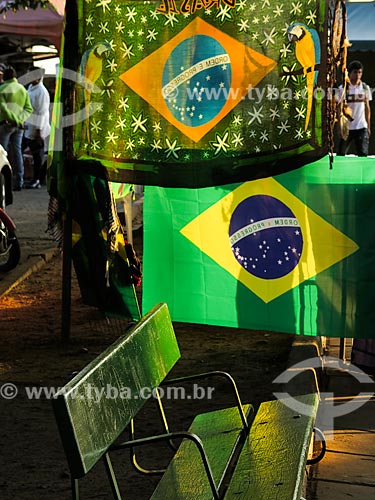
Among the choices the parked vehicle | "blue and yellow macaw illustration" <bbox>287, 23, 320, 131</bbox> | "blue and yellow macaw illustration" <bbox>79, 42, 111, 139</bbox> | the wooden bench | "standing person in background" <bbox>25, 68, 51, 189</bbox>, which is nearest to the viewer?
the wooden bench

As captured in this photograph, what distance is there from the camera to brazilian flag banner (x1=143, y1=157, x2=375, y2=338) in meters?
6.87

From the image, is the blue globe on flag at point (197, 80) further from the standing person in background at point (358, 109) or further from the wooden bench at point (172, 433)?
the standing person in background at point (358, 109)

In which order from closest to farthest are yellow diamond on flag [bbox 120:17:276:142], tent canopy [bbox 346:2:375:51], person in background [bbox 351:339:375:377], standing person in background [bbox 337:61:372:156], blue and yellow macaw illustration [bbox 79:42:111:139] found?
yellow diamond on flag [bbox 120:17:276:142]
person in background [bbox 351:339:375:377]
blue and yellow macaw illustration [bbox 79:42:111:139]
standing person in background [bbox 337:61:372:156]
tent canopy [bbox 346:2:375:51]

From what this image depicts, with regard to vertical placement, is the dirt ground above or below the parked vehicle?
below

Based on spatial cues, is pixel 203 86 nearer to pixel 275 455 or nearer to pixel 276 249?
pixel 276 249

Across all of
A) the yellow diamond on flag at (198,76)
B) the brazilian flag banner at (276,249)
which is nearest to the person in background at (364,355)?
the brazilian flag banner at (276,249)

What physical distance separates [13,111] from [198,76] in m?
12.9

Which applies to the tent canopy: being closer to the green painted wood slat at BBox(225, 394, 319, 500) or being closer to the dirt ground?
the dirt ground

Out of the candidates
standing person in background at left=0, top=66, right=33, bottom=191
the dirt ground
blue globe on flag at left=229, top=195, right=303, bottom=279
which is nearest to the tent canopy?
standing person in background at left=0, top=66, right=33, bottom=191

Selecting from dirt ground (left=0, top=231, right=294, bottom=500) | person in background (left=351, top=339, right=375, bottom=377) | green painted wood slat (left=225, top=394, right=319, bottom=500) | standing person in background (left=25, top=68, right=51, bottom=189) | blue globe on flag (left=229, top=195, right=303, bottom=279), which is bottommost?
dirt ground (left=0, top=231, right=294, bottom=500)

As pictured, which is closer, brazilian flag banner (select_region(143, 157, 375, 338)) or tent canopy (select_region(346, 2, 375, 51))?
brazilian flag banner (select_region(143, 157, 375, 338))

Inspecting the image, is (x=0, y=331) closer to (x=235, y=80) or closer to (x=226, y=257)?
(x=226, y=257)

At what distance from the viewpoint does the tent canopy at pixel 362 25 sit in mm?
20053

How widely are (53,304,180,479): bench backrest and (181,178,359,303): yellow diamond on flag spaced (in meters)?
2.04
